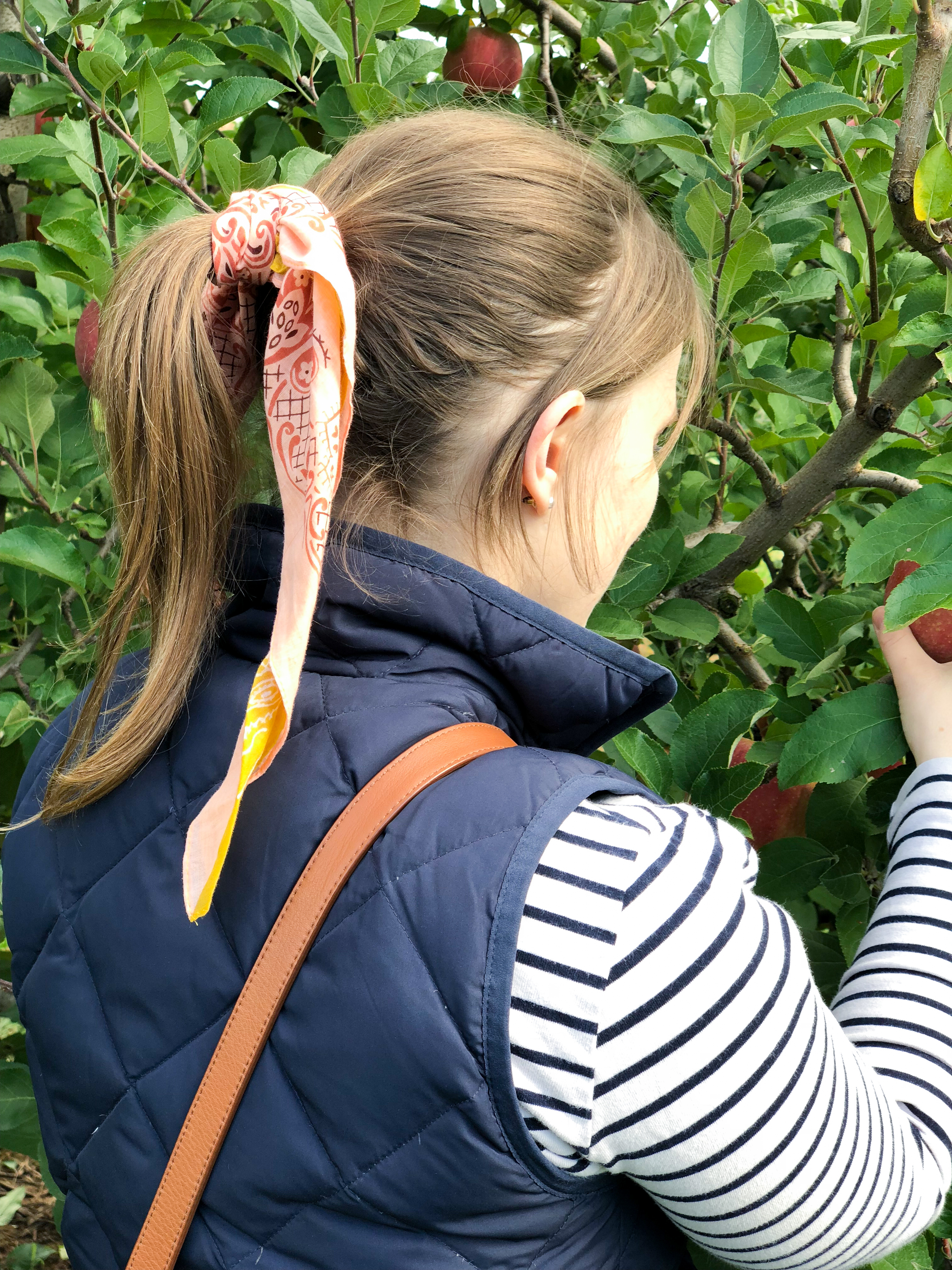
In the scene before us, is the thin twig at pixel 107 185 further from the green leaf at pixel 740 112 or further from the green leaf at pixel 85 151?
the green leaf at pixel 740 112

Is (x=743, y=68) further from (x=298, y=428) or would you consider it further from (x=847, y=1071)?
(x=847, y=1071)

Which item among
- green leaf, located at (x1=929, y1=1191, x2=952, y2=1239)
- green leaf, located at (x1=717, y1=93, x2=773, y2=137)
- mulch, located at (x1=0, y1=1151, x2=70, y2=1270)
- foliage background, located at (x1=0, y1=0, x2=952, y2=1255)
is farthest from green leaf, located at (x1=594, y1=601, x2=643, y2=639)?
mulch, located at (x1=0, y1=1151, x2=70, y2=1270)

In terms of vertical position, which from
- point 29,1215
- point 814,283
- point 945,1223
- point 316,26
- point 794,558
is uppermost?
point 316,26

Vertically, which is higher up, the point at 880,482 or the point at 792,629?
the point at 880,482

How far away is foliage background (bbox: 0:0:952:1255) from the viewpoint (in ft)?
3.16

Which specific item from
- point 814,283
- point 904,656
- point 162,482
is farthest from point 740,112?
point 162,482

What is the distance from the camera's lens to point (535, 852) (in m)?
0.58

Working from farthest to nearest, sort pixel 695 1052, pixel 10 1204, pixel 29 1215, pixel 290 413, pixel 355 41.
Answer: pixel 29 1215 < pixel 10 1204 < pixel 355 41 < pixel 290 413 < pixel 695 1052

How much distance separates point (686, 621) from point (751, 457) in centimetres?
20

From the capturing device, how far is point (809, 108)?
946mm

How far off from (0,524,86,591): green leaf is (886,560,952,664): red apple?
87cm

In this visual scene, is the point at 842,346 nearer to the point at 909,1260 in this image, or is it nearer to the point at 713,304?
the point at 713,304

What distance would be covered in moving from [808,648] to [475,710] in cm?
53

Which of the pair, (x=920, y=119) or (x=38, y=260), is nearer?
(x=920, y=119)
